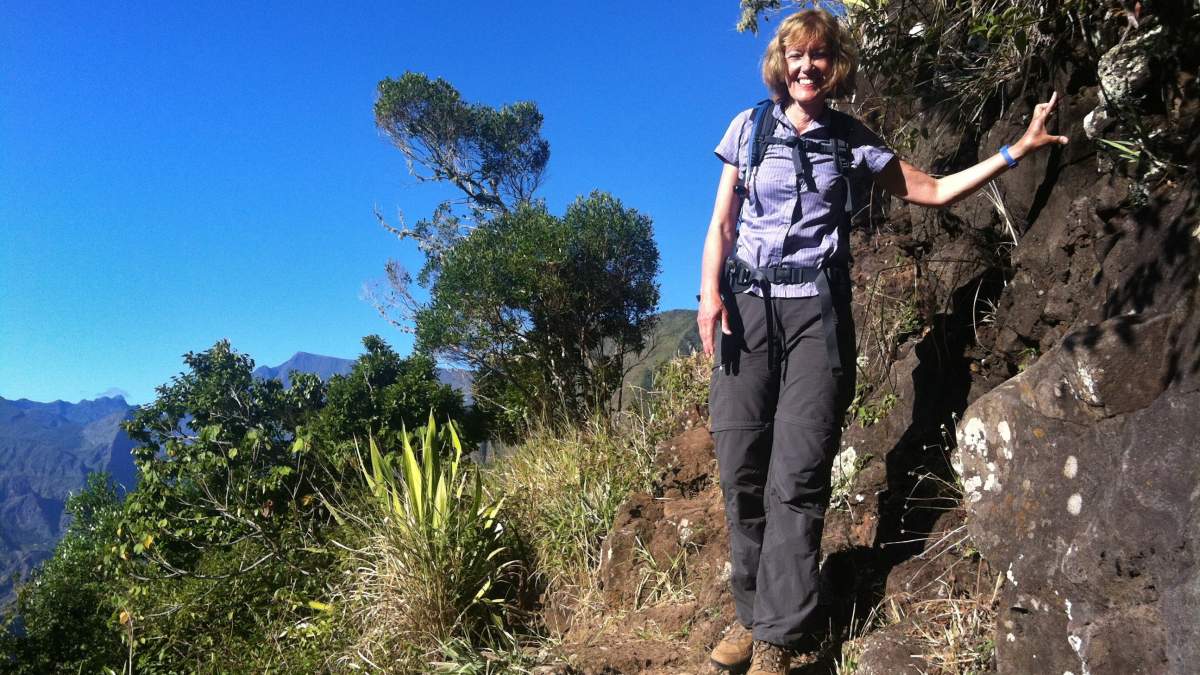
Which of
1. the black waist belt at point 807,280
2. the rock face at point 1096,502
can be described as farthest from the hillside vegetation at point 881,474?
the black waist belt at point 807,280

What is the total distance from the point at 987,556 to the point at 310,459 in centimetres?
593

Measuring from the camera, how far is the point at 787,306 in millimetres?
3551

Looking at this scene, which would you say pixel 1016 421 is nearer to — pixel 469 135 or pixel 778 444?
pixel 778 444

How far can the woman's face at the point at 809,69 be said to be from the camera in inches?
139

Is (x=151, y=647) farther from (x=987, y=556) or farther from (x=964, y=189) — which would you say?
(x=964, y=189)

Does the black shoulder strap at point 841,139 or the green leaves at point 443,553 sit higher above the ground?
the black shoulder strap at point 841,139

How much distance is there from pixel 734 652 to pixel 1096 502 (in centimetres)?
164

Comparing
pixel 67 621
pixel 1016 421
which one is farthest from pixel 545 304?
pixel 1016 421

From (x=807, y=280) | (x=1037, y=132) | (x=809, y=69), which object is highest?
(x=809, y=69)

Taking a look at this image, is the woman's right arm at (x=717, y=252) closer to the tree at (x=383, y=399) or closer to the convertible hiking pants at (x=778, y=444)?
the convertible hiking pants at (x=778, y=444)

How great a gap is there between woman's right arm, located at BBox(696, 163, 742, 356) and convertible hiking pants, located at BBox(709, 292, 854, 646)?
0.24 feet

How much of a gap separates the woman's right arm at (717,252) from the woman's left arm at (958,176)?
0.67m

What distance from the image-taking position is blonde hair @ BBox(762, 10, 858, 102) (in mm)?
3512

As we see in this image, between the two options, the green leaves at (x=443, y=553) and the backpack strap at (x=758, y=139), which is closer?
the backpack strap at (x=758, y=139)
